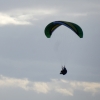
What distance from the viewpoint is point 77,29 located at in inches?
5684

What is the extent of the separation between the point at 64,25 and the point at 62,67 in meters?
7.31

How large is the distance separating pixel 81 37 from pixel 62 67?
6.11 meters

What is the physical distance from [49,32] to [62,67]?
7507mm

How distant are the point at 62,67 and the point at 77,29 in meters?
7.04

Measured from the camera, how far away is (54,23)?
145125 millimetres

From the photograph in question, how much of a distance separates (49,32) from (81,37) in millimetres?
6938

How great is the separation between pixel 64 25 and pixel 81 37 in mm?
3677

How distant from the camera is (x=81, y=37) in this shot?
14450 centimetres

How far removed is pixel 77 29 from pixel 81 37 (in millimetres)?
1540

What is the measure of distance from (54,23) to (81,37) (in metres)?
5.27

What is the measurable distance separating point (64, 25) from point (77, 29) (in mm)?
2457

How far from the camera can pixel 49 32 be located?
488 ft

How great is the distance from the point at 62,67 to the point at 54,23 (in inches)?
304
